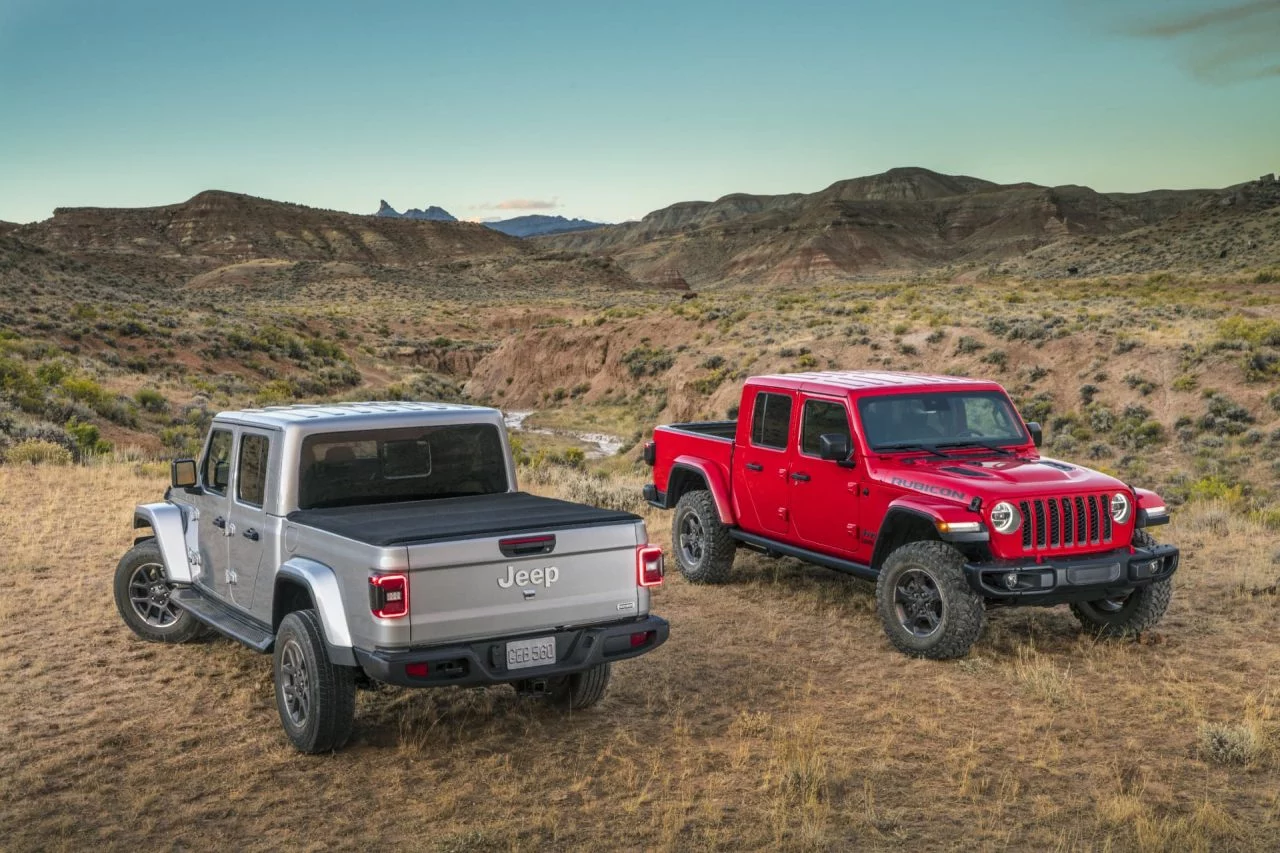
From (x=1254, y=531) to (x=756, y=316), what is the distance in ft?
98.0

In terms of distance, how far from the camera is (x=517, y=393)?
46.0m

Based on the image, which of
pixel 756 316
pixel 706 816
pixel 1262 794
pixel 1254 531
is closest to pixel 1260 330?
pixel 1254 531

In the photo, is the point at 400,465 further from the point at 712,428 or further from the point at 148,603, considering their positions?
the point at 712,428

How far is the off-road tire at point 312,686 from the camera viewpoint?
19.3 ft

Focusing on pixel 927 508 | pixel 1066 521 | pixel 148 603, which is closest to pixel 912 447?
pixel 927 508

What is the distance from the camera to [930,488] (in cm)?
817

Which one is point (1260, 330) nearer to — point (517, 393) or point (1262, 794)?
point (1262, 794)

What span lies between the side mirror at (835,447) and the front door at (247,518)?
13.9ft

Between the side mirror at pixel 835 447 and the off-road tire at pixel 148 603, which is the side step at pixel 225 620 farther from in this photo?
the side mirror at pixel 835 447

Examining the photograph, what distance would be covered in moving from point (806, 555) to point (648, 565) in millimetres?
3470

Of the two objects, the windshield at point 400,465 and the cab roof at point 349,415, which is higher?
the cab roof at point 349,415

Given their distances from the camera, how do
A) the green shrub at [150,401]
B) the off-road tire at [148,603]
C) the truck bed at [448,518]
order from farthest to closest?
the green shrub at [150,401] → the off-road tire at [148,603] → the truck bed at [448,518]

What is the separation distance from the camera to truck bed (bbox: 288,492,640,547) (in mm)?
5688

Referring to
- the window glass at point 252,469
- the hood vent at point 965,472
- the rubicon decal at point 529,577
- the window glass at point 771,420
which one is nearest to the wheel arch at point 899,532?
the hood vent at point 965,472
